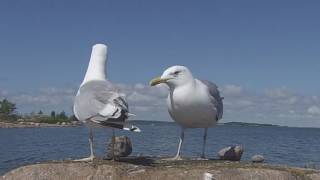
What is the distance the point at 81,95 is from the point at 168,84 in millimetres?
1538

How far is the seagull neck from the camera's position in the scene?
30.8ft

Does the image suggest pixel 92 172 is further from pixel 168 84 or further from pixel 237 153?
pixel 237 153

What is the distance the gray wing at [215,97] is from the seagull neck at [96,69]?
197 centimetres

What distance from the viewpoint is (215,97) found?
1009 cm

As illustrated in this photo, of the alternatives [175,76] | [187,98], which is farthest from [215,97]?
[175,76]

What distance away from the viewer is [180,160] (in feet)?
31.2

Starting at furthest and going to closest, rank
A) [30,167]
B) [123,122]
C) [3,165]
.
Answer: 1. [3,165]
2. [30,167]
3. [123,122]

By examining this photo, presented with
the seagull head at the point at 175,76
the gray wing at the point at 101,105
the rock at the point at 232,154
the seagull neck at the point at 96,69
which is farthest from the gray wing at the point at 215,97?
the gray wing at the point at 101,105

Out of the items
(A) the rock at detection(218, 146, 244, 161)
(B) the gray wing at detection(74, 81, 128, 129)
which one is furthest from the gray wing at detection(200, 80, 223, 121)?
(B) the gray wing at detection(74, 81, 128, 129)

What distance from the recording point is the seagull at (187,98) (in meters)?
9.14

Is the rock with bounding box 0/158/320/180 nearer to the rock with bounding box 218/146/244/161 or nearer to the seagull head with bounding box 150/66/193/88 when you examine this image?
the seagull head with bounding box 150/66/193/88

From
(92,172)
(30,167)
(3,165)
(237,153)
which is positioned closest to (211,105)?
(237,153)

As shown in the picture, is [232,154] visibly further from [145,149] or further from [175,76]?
[145,149]

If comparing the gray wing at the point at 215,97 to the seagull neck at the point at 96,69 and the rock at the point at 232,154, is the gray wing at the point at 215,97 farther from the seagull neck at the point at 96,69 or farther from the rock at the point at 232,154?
the seagull neck at the point at 96,69
